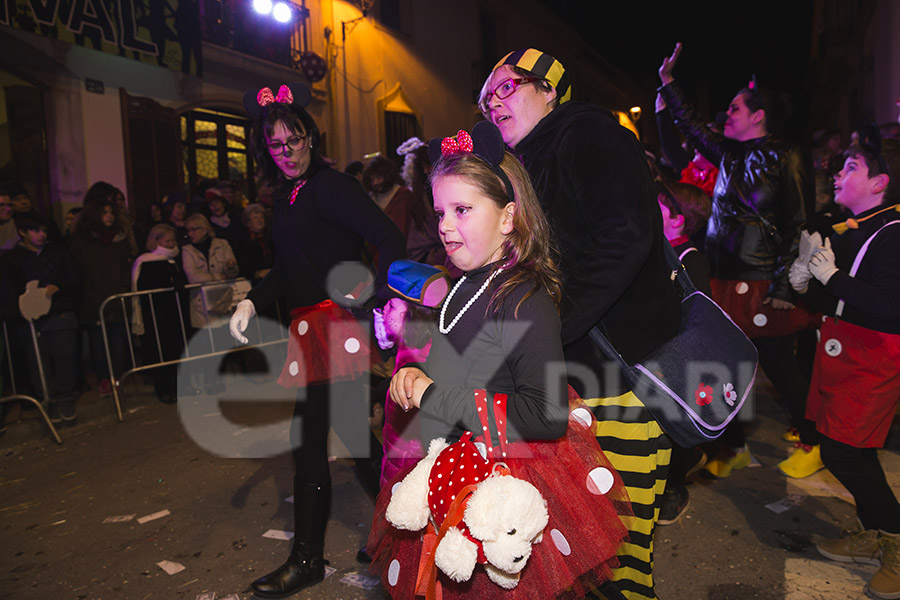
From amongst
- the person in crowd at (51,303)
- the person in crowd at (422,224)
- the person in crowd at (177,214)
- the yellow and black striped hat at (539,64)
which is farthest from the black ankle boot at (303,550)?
the person in crowd at (177,214)

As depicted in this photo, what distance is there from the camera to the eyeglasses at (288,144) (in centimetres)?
282

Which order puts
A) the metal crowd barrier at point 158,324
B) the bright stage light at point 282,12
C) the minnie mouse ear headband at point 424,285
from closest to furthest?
the minnie mouse ear headband at point 424,285, the metal crowd barrier at point 158,324, the bright stage light at point 282,12

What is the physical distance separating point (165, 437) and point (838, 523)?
16.7ft

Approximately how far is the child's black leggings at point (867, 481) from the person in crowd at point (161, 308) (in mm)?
6026

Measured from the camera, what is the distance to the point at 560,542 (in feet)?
5.18

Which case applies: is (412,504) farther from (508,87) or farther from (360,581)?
(360,581)

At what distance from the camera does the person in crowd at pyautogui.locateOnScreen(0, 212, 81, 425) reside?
574 cm

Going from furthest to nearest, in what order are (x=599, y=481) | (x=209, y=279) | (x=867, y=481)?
1. (x=209, y=279)
2. (x=867, y=481)
3. (x=599, y=481)

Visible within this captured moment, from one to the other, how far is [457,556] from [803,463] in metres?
3.45

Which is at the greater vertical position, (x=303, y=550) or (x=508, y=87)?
(x=508, y=87)

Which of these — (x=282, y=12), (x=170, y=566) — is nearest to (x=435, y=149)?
(x=170, y=566)

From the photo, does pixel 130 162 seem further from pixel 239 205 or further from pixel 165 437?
pixel 165 437

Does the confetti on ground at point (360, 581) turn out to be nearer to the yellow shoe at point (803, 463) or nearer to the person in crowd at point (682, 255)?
the person in crowd at point (682, 255)

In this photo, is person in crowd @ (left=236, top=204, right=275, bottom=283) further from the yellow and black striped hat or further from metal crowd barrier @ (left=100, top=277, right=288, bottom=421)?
the yellow and black striped hat
